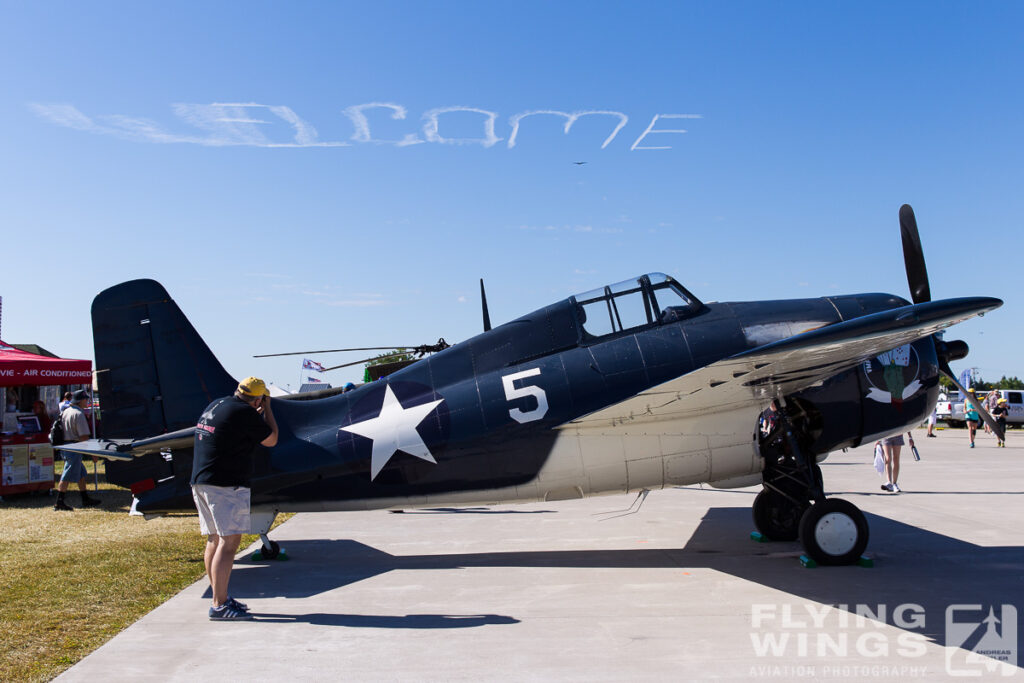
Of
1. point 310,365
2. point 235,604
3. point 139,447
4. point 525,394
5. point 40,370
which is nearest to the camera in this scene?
point 235,604

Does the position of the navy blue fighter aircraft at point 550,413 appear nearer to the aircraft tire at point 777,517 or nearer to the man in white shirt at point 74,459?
the aircraft tire at point 777,517

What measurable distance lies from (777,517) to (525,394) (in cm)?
316

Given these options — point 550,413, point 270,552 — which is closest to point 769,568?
point 550,413

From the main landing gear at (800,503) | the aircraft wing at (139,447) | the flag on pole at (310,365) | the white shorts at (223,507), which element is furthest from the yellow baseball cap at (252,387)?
the flag on pole at (310,365)

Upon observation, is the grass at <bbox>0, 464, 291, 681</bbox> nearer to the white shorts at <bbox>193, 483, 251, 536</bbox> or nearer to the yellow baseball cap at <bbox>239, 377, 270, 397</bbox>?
the white shorts at <bbox>193, 483, 251, 536</bbox>

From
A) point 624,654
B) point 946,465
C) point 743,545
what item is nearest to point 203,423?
point 624,654

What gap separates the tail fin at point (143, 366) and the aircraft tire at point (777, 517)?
5718mm

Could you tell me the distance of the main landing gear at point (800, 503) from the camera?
6.37 meters

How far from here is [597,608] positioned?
5.24 meters

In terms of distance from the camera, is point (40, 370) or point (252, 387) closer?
point (252, 387)

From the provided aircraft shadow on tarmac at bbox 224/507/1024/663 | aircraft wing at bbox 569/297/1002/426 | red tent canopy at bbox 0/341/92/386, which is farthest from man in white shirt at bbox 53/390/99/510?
aircraft wing at bbox 569/297/1002/426

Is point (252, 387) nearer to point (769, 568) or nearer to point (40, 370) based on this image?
point (769, 568)

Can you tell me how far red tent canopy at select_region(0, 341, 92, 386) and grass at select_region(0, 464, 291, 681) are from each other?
2.97 meters

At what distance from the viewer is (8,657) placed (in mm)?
4254
